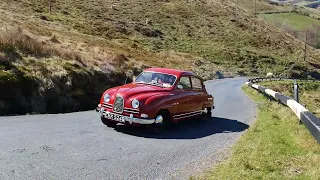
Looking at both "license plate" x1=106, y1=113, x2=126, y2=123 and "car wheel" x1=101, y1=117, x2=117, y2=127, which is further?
"car wheel" x1=101, y1=117, x2=117, y2=127

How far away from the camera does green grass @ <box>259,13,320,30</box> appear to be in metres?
165

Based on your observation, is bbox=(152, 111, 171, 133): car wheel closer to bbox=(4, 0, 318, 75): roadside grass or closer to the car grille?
the car grille

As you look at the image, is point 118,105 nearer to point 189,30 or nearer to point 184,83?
point 184,83

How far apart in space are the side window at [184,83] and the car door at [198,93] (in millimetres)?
265

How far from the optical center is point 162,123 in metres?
10.6

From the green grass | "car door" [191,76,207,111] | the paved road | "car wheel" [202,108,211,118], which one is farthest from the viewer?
the green grass

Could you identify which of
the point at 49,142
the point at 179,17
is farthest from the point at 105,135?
the point at 179,17

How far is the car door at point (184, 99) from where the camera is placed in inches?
441

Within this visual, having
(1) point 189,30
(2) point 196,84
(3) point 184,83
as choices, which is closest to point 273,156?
(3) point 184,83

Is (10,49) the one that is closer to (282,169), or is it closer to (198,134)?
(198,134)

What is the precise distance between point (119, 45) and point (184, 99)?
36.6 m

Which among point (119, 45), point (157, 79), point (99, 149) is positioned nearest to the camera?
point (99, 149)

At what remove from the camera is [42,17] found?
51.5 metres

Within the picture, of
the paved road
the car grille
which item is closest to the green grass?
the paved road
